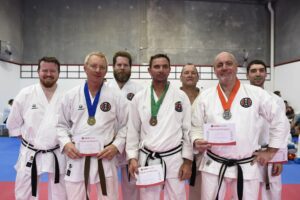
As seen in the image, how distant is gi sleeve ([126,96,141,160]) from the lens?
2760 mm

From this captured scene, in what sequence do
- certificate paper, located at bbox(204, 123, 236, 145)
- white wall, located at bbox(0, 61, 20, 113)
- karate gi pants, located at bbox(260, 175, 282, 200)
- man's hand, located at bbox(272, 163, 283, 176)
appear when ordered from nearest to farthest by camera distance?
1. certificate paper, located at bbox(204, 123, 236, 145)
2. man's hand, located at bbox(272, 163, 283, 176)
3. karate gi pants, located at bbox(260, 175, 282, 200)
4. white wall, located at bbox(0, 61, 20, 113)

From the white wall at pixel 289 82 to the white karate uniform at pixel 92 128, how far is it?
11161 mm

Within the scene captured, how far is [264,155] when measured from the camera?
2.55 m

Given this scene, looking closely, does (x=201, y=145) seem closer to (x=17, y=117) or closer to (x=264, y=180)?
(x=264, y=180)

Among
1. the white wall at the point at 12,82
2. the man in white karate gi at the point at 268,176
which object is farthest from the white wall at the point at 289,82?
the man in white karate gi at the point at 268,176

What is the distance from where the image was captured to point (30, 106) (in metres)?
3.20

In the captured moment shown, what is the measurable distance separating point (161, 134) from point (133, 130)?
0.30 metres

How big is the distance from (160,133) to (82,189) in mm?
919

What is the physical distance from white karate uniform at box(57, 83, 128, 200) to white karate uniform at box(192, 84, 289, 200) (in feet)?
2.65

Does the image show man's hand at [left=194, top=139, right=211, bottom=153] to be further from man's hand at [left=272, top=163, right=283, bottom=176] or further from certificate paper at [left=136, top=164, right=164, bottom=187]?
man's hand at [left=272, top=163, right=283, bottom=176]

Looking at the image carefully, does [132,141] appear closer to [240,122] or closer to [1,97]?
[240,122]

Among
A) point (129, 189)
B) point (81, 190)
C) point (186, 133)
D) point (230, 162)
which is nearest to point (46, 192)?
point (129, 189)

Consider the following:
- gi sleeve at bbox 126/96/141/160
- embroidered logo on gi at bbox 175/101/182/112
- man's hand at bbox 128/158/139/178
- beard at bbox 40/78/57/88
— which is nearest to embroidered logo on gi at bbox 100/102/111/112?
gi sleeve at bbox 126/96/141/160

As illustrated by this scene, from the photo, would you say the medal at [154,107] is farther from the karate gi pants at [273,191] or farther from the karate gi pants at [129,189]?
the karate gi pants at [273,191]
